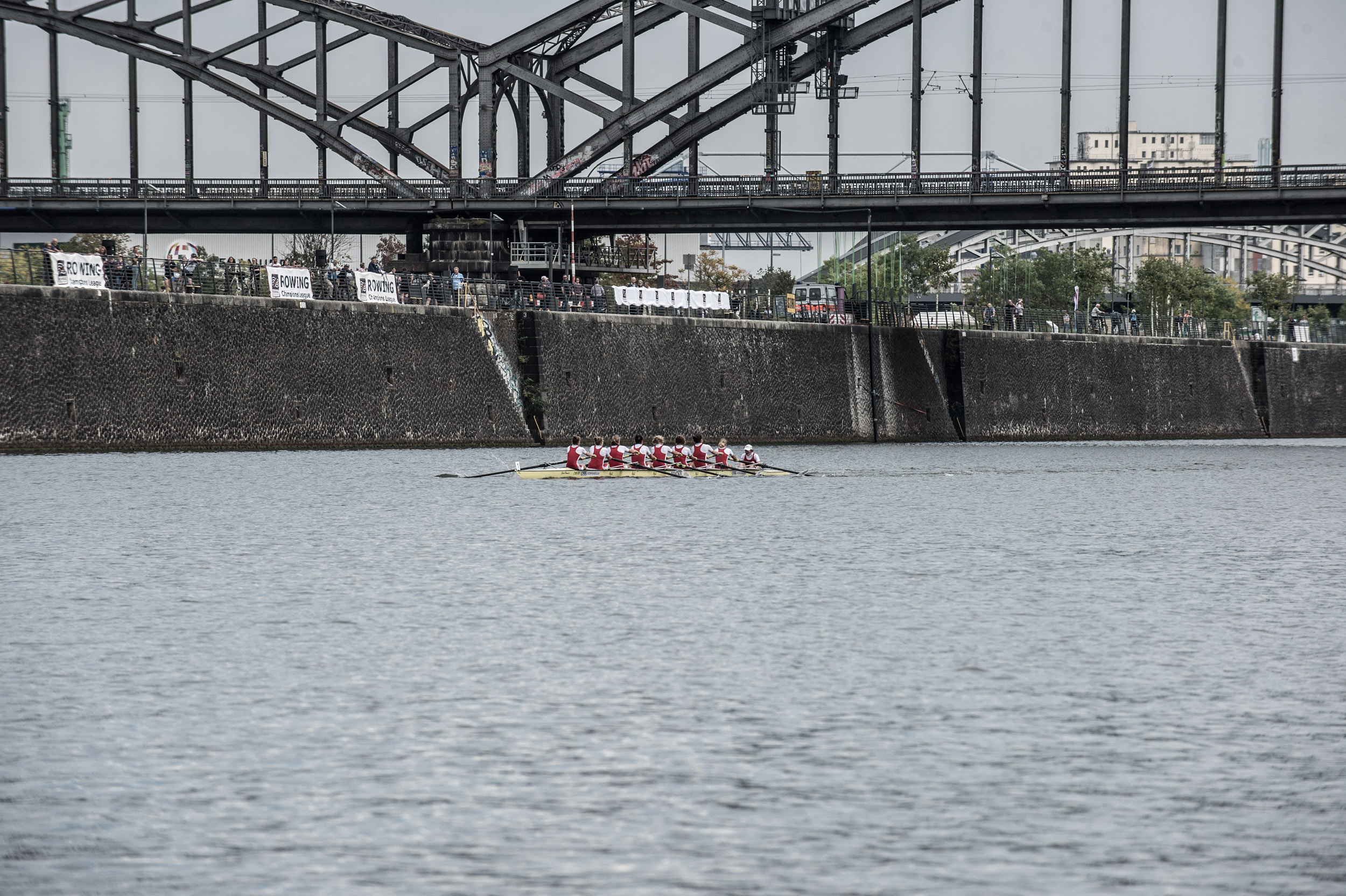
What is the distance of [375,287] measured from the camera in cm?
6131

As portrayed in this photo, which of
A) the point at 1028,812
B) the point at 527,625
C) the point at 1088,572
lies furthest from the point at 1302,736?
the point at 1088,572

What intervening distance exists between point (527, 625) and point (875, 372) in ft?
193

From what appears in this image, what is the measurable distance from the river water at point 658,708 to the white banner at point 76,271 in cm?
1213

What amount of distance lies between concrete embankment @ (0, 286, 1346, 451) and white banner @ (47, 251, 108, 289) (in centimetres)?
51

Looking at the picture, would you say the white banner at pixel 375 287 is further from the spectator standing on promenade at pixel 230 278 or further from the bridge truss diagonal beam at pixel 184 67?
the bridge truss diagonal beam at pixel 184 67

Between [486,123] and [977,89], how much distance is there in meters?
25.6

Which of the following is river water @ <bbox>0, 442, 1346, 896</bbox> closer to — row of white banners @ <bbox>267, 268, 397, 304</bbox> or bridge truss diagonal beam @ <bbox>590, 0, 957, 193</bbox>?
row of white banners @ <bbox>267, 268, 397, 304</bbox>

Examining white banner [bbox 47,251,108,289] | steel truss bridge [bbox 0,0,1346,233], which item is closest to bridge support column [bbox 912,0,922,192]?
steel truss bridge [bbox 0,0,1346,233]

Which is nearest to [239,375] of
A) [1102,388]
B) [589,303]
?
[589,303]

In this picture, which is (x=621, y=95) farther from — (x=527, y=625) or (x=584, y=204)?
(x=527, y=625)

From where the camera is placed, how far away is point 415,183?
9250cm

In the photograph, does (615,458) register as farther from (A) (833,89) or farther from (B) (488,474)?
(A) (833,89)

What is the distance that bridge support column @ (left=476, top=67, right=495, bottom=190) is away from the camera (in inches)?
3676

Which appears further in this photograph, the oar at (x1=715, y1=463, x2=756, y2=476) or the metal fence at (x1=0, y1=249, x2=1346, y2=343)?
the oar at (x1=715, y1=463, x2=756, y2=476)
